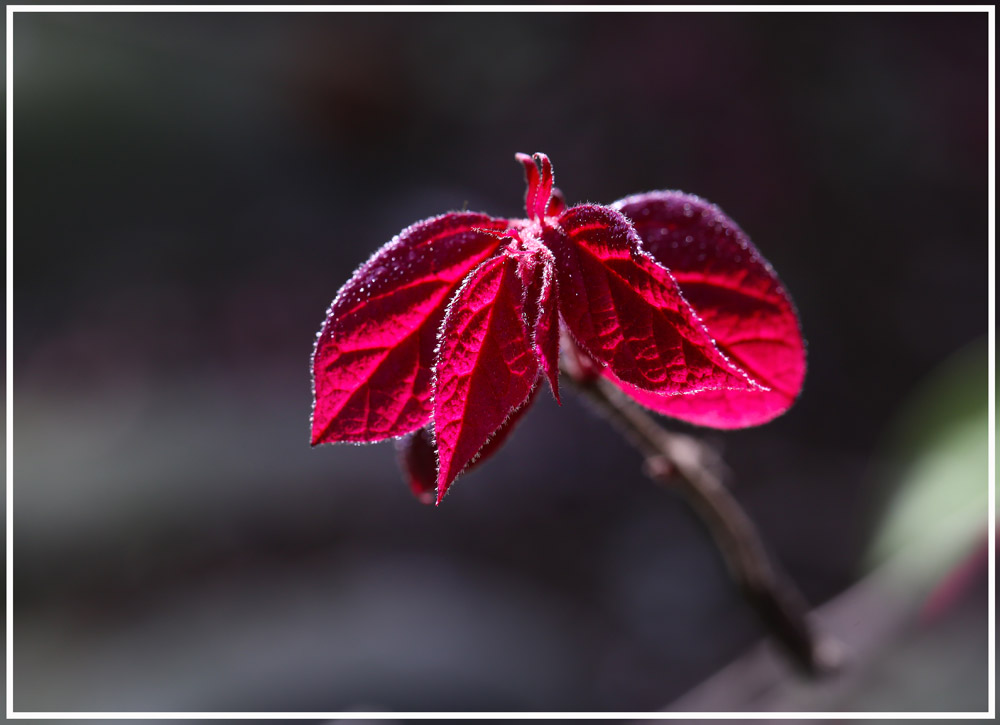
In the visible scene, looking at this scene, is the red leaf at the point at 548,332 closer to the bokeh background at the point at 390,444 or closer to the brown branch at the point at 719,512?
the brown branch at the point at 719,512

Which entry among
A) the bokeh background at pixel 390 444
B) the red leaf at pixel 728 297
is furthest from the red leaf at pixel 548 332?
the bokeh background at pixel 390 444

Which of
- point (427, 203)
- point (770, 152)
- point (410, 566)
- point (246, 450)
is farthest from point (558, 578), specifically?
point (770, 152)

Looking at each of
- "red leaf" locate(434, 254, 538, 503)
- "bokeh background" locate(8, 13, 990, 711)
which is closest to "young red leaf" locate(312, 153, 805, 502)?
"red leaf" locate(434, 254, 538, 503)

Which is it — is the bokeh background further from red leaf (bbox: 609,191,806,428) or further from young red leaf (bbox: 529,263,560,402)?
young red leaf (bbox: 529,263,560,402)

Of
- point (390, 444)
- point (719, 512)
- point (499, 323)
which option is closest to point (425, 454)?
point (499, 323)

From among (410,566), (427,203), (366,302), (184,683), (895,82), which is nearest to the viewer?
(366,302)

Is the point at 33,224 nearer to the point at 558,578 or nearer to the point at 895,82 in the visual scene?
the point at 558,578

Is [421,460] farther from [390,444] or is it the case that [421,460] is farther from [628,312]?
[390,444]

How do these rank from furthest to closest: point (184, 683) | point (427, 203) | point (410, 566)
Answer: point (427, 203), point (410, 566), point (184, 683)
